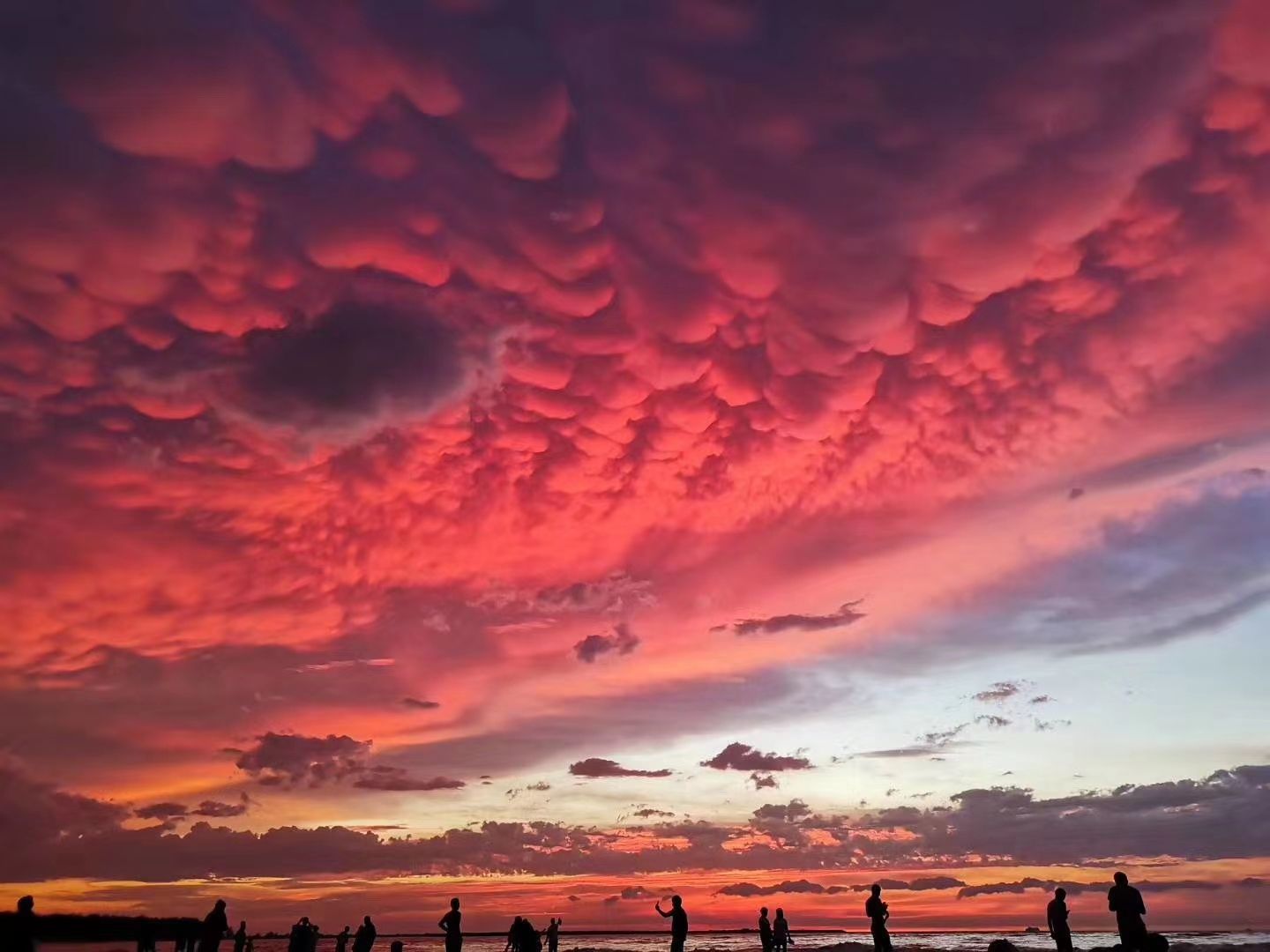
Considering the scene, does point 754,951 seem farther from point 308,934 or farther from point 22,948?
point 22,948

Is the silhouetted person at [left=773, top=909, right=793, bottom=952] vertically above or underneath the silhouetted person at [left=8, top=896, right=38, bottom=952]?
underneath

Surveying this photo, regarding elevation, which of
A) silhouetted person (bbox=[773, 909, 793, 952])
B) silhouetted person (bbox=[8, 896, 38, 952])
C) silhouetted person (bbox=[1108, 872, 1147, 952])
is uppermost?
silhouetted person (bbox=[8, 896, 38, 952])

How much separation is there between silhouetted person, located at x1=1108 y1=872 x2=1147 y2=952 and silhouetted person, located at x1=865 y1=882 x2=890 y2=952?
7.71m

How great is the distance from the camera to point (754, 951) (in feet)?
209

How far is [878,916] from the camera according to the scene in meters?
26.8

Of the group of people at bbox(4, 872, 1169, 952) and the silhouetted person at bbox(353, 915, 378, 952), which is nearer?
the group of people at bbox(4, 872, 1169, 952)

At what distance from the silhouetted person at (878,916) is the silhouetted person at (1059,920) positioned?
470 cm

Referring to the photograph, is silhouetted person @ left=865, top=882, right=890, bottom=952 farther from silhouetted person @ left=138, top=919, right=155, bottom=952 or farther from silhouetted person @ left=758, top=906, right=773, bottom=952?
silhouetted person @ left=138, top=919, right=155, bottom=952

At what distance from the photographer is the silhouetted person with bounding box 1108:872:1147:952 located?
1950cm

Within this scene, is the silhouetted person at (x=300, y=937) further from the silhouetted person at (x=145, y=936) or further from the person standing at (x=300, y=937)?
the silhouetted person at (x=145, y=936)

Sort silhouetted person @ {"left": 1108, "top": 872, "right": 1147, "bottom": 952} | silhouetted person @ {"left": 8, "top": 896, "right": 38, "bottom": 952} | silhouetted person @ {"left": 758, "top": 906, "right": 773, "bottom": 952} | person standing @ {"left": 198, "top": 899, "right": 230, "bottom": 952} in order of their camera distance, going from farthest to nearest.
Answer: silhouetted person @ {"left": 758, "top": 906, "right": 773, "bottom": 952} → person standing @ {"left": 198, "top": 899, "right": 230, "bottom": 952} → silhouetted person @ {"left": 1108, "top": 872, "right": 1147, "bottom": 952} → silhouetted person @ {"left": 8, "top": 896, "right": 38, "bottom": 952}

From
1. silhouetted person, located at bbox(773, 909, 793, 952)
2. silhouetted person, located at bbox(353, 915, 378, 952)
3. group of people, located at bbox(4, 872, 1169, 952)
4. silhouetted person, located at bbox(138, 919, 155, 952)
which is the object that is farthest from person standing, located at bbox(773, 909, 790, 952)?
silhouetted person, located at bbox(138, 919, 155, 952)

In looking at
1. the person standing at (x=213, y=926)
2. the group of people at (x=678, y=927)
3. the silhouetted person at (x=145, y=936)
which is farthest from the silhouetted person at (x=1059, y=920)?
the silhouetted person at (x=145, y=936)

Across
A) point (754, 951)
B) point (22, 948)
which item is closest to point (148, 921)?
point (22, 948)
